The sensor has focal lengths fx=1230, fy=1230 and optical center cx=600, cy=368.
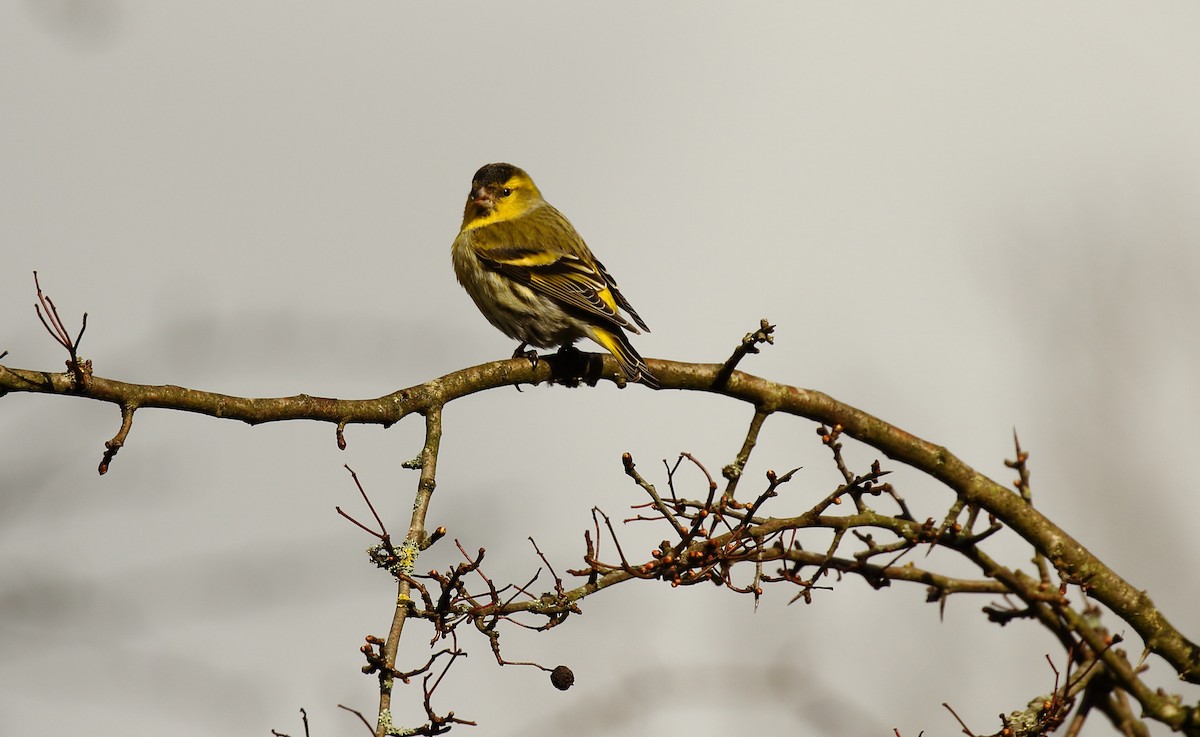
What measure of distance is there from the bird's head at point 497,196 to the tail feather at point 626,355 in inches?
81.0

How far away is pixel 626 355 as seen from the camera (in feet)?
18.9

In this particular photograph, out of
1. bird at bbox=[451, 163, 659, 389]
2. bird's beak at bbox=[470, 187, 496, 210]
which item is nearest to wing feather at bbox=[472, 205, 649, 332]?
bird at bbox=[451, 163, 659, 389]

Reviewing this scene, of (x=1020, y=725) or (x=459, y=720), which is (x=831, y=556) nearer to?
(x=1020, y=725)

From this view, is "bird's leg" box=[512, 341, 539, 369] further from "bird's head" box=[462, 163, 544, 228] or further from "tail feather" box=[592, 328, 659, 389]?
"bird's head" box=[462, 163, 544, 228]

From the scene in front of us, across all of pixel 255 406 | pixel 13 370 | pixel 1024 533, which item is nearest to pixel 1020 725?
pixel 1024 533

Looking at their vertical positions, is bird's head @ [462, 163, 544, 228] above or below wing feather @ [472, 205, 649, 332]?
above

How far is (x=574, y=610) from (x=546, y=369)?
1978 mm

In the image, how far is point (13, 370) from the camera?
3.75m

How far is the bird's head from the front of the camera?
8258mm

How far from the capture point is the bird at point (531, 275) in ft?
22.0

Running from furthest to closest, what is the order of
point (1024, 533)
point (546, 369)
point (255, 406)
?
point (546, 369) → point (1024, 533) → point (255, 406)

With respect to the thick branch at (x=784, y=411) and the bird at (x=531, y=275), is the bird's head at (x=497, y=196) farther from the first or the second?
the thick branch at (x=784, y=411)

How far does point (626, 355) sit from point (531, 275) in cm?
158

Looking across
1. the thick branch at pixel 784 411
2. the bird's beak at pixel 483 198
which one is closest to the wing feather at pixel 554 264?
the bird's beak at pixel 483 198
